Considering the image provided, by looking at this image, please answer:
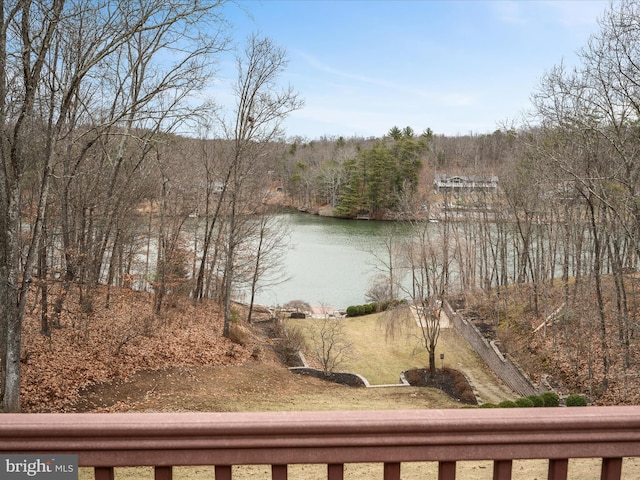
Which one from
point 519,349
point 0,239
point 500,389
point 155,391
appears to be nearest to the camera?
point 0,239

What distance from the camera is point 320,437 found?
52.2 inches

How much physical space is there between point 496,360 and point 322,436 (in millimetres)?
18103

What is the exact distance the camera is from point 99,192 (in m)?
15.2

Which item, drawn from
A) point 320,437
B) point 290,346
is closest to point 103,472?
point 320,437

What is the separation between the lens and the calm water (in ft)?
91.0

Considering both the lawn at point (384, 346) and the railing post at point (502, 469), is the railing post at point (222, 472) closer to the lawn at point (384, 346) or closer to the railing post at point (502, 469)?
the railing post at point (502, 469)

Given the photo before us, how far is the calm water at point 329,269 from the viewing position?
27.7 m

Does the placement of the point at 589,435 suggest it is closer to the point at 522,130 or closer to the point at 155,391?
the point at 155,391

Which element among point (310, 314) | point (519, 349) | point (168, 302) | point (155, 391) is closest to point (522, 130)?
point (519, 349)

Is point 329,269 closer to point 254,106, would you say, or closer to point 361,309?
point 361,309

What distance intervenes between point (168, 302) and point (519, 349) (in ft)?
40.5

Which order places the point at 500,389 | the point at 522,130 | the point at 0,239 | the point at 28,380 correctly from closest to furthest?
1. the point at 0,239
2. the point at 28,380
3. the point at 500,389
4. the point at 522,130

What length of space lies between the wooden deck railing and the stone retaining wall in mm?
14684

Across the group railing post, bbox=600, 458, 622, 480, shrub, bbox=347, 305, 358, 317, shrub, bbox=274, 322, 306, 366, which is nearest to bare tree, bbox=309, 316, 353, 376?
shrub, bbox=274, 322, 306, 366
